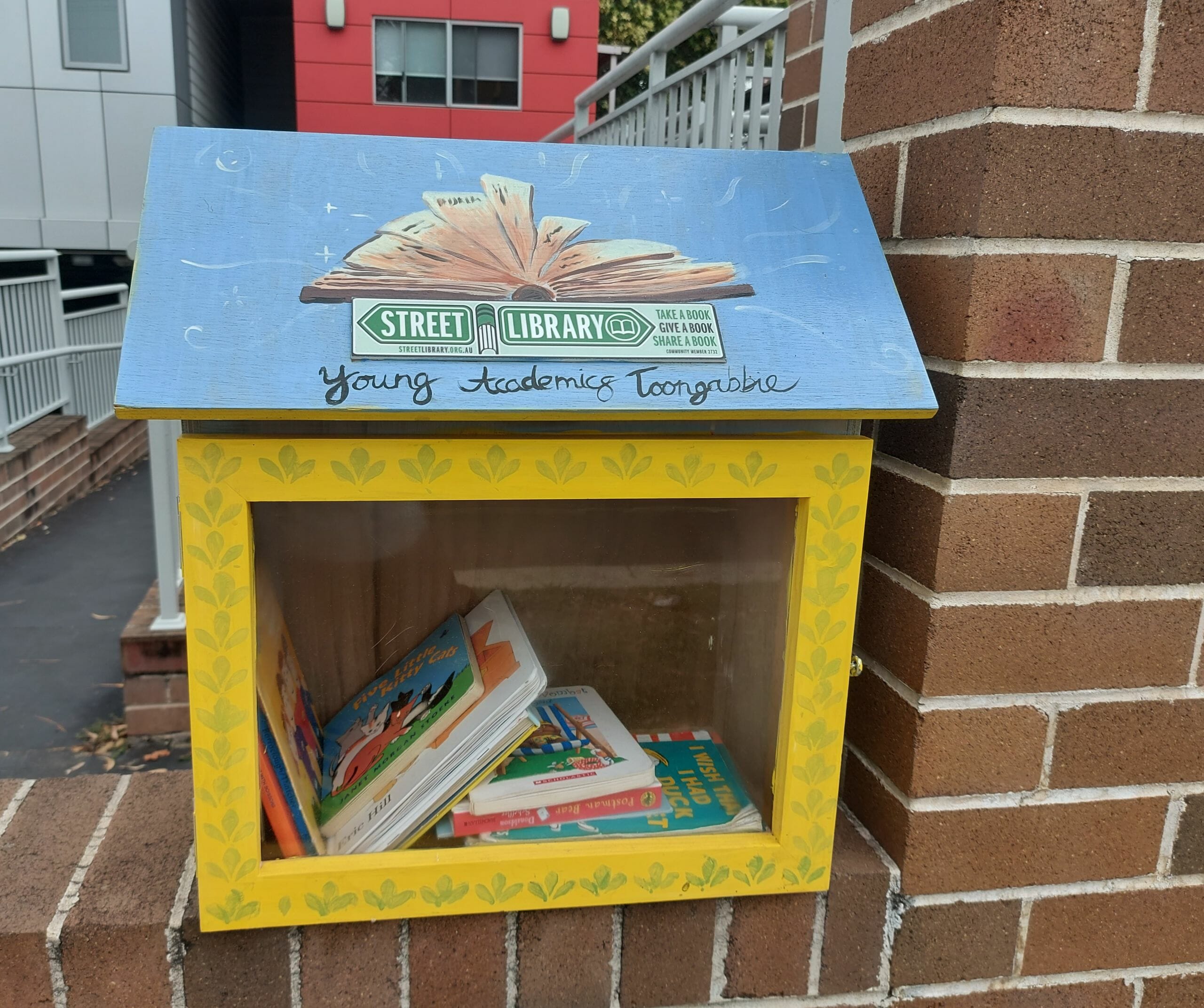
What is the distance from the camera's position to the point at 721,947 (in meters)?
1.18

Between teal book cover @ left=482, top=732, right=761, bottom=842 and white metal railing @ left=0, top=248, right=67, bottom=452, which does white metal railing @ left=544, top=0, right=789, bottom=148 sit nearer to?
teal book cover @ left=482, top=732, right=761, bottom=842

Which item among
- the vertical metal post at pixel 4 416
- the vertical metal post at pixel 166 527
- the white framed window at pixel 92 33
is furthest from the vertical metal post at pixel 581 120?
the white framed window at pixel 92 33

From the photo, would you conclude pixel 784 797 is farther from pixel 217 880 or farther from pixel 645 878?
pixel 217 880

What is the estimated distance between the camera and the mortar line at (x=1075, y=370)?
1059 mm

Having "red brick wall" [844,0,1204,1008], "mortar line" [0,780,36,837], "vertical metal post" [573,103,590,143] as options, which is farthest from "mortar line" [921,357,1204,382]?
"vertical metal post" [573,103,590,143]

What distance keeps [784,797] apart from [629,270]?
0.62 m

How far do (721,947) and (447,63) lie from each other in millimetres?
10776

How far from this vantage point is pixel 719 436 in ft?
3.29

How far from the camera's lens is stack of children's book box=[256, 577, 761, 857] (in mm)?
1125

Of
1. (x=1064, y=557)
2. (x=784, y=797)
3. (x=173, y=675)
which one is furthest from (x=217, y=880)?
(x=173, y=675)

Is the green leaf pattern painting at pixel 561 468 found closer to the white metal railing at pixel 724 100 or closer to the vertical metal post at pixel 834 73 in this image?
the vertical metal post at pixel 834 73

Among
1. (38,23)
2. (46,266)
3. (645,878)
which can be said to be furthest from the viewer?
(38,23)

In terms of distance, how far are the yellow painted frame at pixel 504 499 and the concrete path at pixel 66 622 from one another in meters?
2.46

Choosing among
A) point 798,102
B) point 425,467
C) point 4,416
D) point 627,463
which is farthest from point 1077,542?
point 4,416
